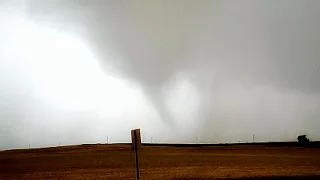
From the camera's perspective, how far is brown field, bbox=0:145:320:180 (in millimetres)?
851

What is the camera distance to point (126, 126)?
54.0 inches

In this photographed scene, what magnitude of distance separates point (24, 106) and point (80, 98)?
193 mm

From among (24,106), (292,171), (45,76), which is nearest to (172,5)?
(45,76)

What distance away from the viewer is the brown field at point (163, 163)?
33.5 inches

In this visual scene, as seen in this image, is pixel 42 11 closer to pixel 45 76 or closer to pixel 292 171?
pixel 45 76

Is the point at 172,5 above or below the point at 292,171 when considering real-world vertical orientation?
above

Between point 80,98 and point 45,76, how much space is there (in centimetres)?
14

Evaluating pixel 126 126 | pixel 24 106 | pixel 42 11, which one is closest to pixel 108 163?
pixel 126 126

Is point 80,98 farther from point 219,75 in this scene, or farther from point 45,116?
point 219,75

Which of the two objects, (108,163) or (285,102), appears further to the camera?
(285,102)

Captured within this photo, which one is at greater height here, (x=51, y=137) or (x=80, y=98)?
(x=80, y=98)

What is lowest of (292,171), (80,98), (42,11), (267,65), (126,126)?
(292,171)

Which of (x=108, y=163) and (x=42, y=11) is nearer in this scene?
(x=108, y=163)

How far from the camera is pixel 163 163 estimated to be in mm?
953
